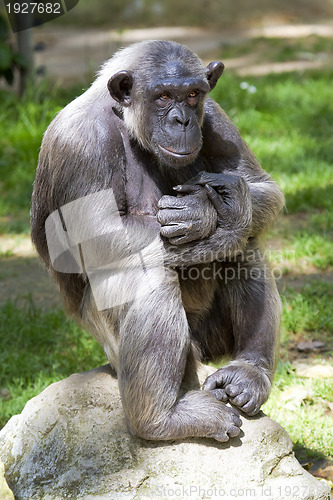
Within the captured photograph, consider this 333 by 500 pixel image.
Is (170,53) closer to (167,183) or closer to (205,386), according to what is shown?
(167,183)

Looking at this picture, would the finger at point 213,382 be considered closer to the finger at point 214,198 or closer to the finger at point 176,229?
the finger at point 176,229

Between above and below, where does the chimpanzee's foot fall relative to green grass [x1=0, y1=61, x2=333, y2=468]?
above

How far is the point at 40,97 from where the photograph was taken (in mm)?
10750

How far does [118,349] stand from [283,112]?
7.58m

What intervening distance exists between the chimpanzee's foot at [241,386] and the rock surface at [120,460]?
10cm

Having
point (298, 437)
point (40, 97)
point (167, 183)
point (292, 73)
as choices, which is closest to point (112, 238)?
point (167, 183)

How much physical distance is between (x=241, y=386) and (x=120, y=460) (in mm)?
773

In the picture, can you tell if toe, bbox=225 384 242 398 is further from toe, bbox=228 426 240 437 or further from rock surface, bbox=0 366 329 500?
toe, bbox=228 426 240 437

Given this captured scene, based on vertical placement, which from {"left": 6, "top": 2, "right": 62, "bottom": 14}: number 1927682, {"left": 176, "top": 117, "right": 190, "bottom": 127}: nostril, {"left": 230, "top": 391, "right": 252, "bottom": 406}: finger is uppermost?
{"left": 176, "top": 117, "right": 190, "bottom": 127}: nostril

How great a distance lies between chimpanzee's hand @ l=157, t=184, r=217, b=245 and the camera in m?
3.96

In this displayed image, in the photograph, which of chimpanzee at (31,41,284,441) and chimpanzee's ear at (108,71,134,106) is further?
chimpanzee's ear at (108,71,134,106)

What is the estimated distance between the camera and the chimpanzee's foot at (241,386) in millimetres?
3961

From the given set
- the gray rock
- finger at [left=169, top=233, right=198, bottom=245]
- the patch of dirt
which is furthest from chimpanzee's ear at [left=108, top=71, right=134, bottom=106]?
the patch of dirt

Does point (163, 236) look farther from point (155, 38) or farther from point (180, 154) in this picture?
point (155, 38)
